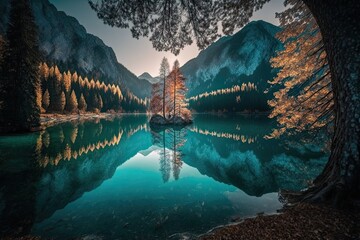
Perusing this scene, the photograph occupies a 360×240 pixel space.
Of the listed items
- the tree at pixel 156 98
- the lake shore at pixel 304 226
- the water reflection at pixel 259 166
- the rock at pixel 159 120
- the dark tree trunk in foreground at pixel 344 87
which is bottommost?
the water reflection at pixel 259 166

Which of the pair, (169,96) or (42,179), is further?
(169,96)

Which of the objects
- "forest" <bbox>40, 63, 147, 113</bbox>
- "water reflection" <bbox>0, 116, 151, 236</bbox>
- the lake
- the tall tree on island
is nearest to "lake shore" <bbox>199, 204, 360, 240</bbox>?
the lake

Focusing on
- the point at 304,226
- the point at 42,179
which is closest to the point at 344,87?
the point at 304,226

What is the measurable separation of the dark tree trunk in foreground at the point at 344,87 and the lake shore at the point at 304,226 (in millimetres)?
540

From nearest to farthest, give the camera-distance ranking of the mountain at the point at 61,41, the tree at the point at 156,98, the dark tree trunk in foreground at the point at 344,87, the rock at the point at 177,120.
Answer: the dark tree trunk in foreground at the point at 344,87 → the tree at the point at 156,98 → the rock at the point at 177,120 → the mountain at the point at 61,41

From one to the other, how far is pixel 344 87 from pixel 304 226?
121 inches

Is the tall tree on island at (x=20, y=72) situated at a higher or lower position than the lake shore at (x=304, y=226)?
higher

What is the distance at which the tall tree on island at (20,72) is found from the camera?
22.7 metres

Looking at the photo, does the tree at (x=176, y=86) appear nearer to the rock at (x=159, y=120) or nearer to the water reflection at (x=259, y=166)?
the rock at (x=159, y=120)

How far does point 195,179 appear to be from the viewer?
9.82 m

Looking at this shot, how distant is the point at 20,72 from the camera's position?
23906 mm

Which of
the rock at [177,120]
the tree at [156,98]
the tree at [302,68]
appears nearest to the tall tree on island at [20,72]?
the tree at [156,98]

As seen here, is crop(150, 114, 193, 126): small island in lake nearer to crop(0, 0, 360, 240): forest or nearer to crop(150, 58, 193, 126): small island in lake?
crop(150, 58, 193, 126): small island in lake

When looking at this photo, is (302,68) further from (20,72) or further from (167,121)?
(167,121)
